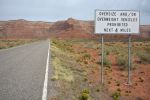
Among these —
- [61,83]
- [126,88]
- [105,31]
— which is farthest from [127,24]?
[61,83]

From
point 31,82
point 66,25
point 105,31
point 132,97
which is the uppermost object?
point 66,25

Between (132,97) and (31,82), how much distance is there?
4.50m

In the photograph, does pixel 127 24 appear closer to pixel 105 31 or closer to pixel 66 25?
pixel 105 31

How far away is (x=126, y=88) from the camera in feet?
49.9

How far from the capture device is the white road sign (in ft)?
46.9

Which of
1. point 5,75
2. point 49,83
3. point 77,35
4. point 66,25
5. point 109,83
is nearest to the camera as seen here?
point 49,83

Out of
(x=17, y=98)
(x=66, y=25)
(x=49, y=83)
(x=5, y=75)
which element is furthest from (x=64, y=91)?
(x=66, y=25)

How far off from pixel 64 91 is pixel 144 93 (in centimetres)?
528

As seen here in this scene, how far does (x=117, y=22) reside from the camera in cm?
1463

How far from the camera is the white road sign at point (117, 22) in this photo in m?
14.3

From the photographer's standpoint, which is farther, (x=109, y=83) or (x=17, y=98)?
(x=109, y=83)

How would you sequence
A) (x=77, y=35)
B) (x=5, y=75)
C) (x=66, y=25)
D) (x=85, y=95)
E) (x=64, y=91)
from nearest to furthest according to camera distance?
(x=85, y=95) < (x=64, y=91) < (x=5, y=75) < (x=77, y=35) < (x=66, y=25)

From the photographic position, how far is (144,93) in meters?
14.6

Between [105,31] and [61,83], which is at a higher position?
[105,31]
